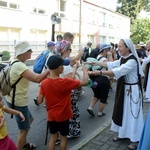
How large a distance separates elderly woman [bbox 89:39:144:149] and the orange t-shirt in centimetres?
86

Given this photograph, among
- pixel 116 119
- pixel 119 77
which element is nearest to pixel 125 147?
pixel 116 119

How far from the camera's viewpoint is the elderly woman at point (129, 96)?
3.93 metres

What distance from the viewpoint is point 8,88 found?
3.34 metres

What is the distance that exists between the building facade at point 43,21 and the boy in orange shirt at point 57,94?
14850 millimetres

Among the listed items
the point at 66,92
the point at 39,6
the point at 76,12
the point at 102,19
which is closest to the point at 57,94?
the point at 66,92

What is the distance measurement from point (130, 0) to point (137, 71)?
2133 inches

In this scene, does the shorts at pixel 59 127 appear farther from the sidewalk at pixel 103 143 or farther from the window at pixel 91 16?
the window at pixel 91 16

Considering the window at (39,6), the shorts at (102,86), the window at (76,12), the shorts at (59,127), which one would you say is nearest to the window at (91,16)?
the window at (76,12)

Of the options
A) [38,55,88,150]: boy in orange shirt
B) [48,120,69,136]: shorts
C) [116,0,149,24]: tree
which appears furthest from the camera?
[116,0,149,24]: tree

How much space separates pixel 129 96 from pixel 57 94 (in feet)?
4.68

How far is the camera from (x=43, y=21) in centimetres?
2397

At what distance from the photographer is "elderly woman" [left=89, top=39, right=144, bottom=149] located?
3932mm

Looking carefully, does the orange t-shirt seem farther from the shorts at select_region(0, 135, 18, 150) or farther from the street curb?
the street curb

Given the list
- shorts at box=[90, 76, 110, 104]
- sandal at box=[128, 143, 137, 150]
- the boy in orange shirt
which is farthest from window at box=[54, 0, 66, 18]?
the boy in orange shirt
